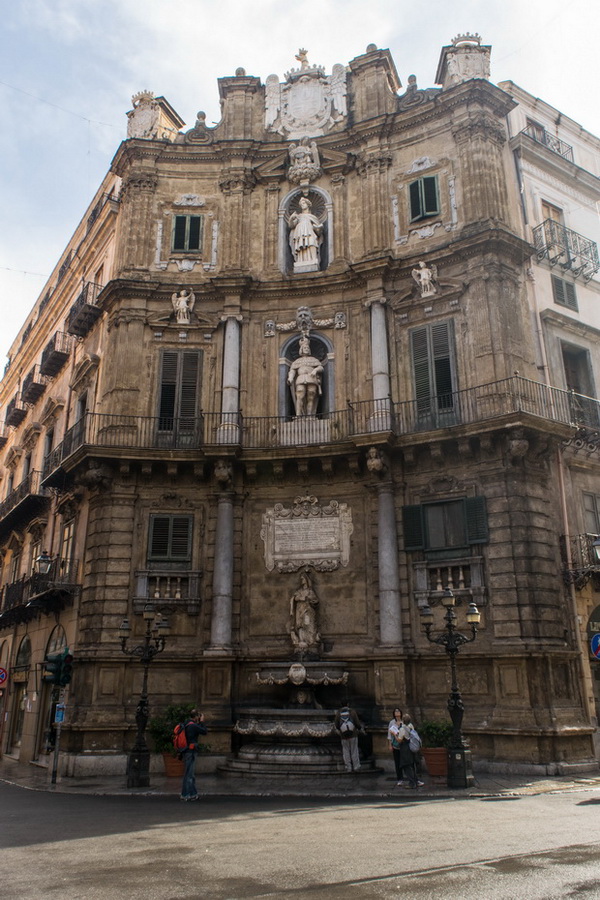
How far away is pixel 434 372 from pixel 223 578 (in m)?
8.00

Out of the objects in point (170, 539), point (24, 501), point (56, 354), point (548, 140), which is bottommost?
point (170, 539)

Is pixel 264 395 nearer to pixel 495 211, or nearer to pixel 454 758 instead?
pixel 495 211

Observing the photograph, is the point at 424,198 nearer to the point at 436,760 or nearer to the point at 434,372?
the point at 434,372

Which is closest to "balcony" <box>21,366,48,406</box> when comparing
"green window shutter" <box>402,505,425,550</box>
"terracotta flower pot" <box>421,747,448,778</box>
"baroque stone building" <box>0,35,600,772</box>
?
"baroque stone building" <box>0,35,600,772</box>

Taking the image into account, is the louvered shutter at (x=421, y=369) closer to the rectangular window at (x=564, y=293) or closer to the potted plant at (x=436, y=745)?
the rectangular window at (x=564, y=293)

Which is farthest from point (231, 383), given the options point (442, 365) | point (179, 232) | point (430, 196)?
point (430, 196)

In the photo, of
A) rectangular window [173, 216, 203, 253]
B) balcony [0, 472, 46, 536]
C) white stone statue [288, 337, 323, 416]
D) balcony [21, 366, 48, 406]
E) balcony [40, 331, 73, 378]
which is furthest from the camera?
balcony [21, 366, 48, 406]

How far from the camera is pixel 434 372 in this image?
69.7 ft

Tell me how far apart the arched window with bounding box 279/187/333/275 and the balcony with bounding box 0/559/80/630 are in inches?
444

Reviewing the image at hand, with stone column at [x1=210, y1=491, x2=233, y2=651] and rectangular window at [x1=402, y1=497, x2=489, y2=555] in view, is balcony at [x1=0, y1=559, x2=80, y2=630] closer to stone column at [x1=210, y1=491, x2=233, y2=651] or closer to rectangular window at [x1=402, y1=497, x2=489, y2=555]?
stone column at [x1=210, y1=491, x2=233, y2=651]

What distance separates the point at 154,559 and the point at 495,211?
13.4 meters

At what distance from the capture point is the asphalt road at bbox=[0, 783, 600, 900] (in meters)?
6.95

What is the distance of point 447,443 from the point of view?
19.8m

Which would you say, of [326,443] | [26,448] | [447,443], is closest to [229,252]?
[326,443]
